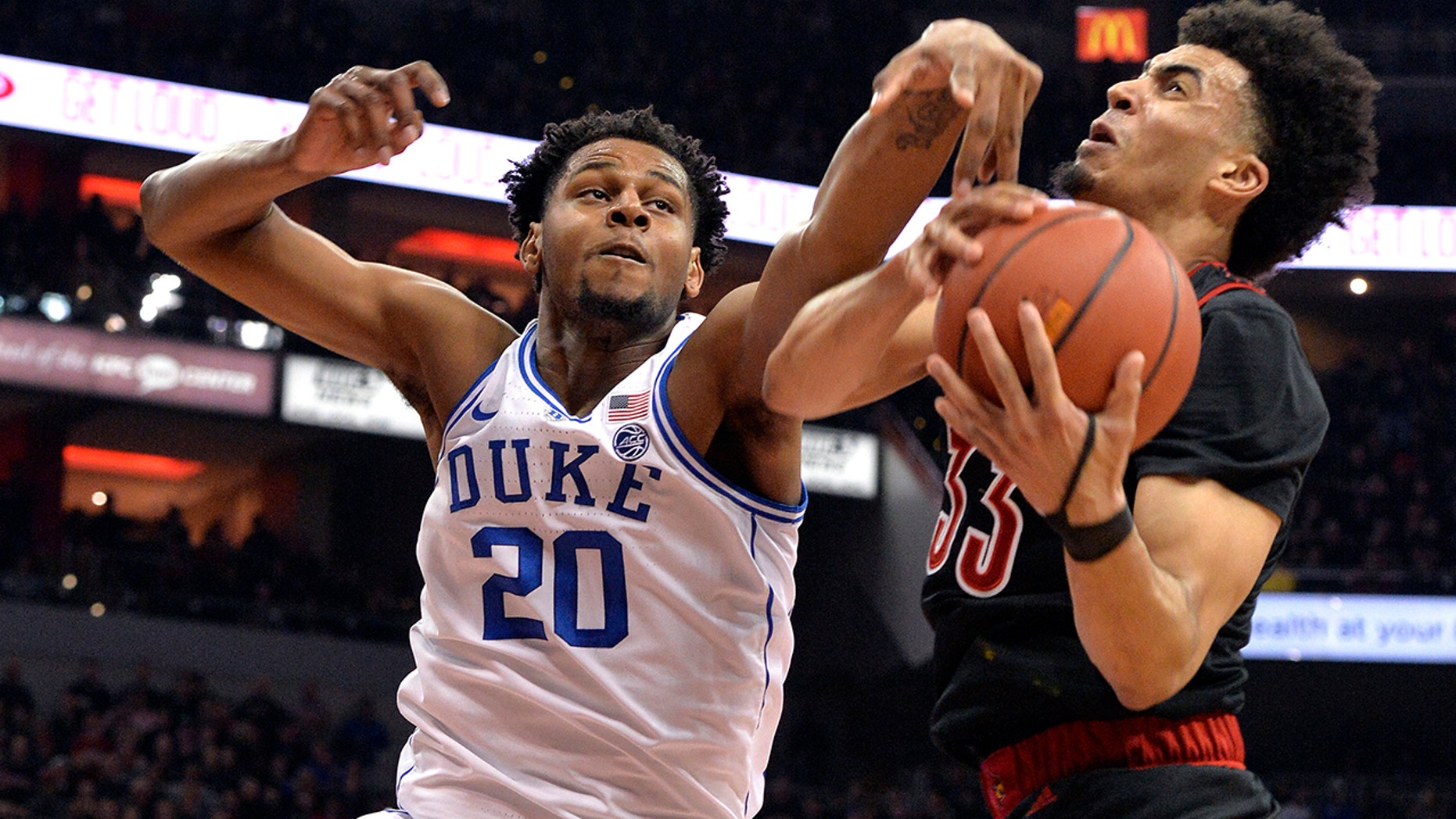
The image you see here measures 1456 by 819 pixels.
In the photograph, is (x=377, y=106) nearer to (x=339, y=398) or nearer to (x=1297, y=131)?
(x=1297, y=131)

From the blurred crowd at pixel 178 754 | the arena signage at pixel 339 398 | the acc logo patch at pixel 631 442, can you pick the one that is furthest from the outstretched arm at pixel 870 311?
the arena signage at pixel 339 398

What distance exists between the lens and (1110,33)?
2302cm

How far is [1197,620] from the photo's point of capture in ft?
7.30

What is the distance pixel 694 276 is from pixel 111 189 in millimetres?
18770

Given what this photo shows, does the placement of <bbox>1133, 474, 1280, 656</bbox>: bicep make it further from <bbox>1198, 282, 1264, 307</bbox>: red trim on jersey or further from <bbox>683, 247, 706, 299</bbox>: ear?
<bbox>683, 247, 706, 299</bbox>: ear

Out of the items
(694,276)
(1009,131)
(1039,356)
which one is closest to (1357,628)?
(694,276)

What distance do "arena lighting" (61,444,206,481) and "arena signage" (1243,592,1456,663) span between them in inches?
580

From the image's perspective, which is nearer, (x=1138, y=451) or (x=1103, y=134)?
(x=1138, y=451)

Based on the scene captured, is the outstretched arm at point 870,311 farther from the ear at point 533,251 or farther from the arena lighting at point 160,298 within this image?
the arena lighting at point 160,298

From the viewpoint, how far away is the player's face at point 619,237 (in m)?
3.50

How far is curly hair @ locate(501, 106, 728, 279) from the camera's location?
389 centimetres

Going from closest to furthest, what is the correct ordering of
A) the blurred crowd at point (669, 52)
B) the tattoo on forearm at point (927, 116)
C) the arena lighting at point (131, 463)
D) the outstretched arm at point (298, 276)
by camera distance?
the tattoo on forearm at point (927, 116), the outstretched arm at point (298, 276), the blurred crowd at point (669, 52), the arena lighting at point (131, 463)

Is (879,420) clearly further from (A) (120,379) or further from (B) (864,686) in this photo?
(A) (120,379)

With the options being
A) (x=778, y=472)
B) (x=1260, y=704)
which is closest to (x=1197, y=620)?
(x=778, y=472)
